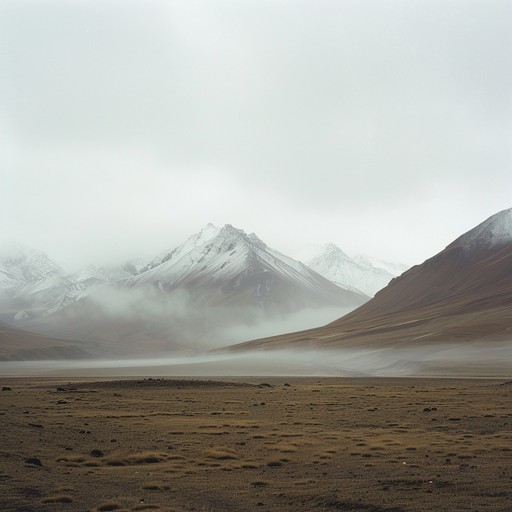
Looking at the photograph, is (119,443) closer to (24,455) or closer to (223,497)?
(24,455)

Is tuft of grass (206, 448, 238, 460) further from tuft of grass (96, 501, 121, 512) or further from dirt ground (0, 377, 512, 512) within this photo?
tuft of grass (96, 501, 121, 512)

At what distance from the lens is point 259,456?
36531mm

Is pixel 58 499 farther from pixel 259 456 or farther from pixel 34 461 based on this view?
pixel 259 456

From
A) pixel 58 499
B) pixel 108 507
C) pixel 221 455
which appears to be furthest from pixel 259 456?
pixel 58 499

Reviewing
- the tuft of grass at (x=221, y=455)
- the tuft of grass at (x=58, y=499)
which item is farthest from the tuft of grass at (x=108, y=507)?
the tuft of grass at (x=221, y=455)

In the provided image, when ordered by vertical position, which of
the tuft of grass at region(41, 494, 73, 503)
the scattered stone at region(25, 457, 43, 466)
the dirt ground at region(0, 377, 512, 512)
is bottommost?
the dirt ground at region(0, 377, 512, 512)

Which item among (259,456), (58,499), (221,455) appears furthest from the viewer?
(259,456)

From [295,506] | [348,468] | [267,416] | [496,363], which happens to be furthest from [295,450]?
[496,363]

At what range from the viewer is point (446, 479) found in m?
28.5

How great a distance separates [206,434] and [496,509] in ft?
83.9

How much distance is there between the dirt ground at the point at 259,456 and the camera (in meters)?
25.6

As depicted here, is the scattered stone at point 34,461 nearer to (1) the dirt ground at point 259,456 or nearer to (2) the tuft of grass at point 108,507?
(1) the dirt ground at point 259,456

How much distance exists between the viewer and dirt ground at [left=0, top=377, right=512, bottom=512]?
25625 millimetres

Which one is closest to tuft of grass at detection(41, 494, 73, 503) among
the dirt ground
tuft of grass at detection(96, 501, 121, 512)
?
the dirt ground
